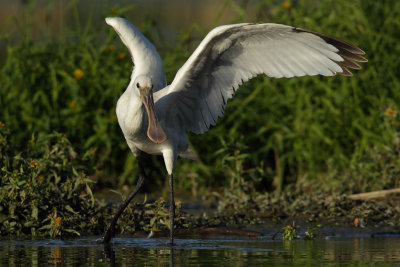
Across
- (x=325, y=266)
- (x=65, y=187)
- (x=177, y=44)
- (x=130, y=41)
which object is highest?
(x=177, y=44)

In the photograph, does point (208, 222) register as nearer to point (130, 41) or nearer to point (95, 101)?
point (130, 41)

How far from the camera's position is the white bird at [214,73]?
6.48 metres

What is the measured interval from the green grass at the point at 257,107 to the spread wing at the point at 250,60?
2.12m

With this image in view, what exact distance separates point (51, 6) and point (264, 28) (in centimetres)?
475

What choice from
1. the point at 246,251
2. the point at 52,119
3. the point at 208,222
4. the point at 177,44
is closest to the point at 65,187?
the point at 208,222

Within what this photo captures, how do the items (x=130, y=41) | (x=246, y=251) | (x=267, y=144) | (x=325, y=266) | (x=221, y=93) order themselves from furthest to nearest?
(x=267, y=144) < (x=130, y=41) < (x=221, y=93) < (x=246, y=251) < (x=325, y=266)

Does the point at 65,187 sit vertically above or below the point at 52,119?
below

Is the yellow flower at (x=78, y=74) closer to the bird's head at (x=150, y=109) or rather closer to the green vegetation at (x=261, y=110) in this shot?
the green vegetation at (x=261, y=110)

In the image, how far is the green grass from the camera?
917cm

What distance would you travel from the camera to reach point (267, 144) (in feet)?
30.7

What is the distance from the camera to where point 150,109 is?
646 centimetres

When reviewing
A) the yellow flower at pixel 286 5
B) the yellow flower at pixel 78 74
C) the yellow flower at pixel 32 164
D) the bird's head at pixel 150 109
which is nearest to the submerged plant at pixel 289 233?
the bird's head at pixel 150 109

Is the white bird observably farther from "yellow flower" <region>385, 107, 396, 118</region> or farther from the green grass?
the green grass

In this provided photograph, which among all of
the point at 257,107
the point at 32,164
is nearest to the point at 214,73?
the point at 32,164
